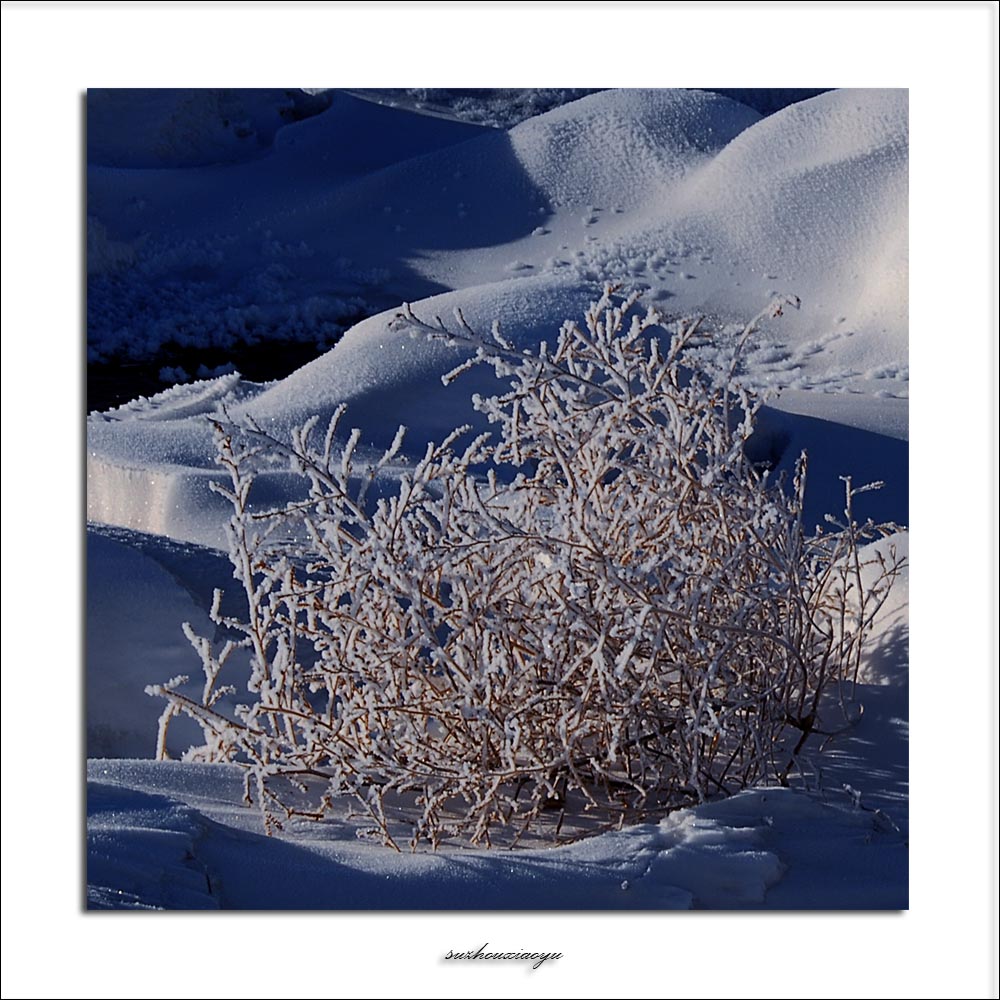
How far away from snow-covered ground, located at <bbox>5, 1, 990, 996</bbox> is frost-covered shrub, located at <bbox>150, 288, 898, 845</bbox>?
9cm

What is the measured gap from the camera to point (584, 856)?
158 cm

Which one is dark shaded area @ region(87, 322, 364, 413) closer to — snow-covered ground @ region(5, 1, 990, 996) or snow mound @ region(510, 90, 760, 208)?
snow-covered ground @ region(5, 1, 990, 996)

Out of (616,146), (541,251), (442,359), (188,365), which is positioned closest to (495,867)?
(442,359)

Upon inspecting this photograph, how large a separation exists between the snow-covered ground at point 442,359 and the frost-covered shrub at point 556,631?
88mm

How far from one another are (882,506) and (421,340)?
131 cm

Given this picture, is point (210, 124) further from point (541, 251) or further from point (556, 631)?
point (556, 631)

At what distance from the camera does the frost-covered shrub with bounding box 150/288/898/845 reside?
5.19 ft

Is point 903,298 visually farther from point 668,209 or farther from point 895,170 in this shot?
point 668,209

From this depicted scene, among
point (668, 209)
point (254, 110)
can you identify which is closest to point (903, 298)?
point (668, 209)

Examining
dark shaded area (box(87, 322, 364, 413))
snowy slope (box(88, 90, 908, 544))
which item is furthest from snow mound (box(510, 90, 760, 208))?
dark shaded area (box(87, 322, 364, 413))

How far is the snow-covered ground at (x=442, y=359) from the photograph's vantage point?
158cm

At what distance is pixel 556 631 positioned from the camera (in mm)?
1602

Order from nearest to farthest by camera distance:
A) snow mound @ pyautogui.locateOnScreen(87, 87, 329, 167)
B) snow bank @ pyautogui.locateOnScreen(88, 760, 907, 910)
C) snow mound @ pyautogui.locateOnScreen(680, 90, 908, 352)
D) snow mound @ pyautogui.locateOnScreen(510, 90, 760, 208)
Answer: snow bank @ pyautogui.locateOnScreen(88, 760, 907, 910), snow mound @ pyautogui.locateOnScreen(680, 90, 908, 352), snow mound @ pyautogui.locateOnScreen(510, 90, 760, 208), snow mound @ pyautogui.locateOnScreen(87, 87, 329, 167)

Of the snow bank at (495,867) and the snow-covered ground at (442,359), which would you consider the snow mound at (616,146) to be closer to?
the snow-covered ground at (442,359)
